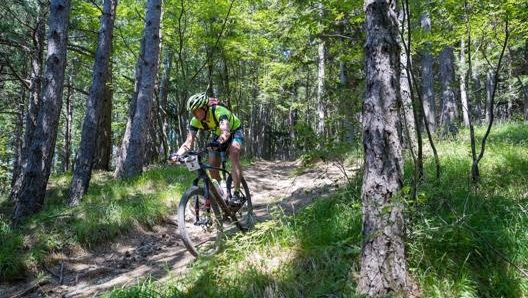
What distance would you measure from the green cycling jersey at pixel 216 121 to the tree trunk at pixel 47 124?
3.86 meters

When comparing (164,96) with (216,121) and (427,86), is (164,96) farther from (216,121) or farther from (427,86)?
(216,121)

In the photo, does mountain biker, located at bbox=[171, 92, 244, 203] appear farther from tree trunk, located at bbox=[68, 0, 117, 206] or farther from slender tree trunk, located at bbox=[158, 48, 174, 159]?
slender tree trunk, located at bbox=[158, 48, 174, 159]

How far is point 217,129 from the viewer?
227 inches

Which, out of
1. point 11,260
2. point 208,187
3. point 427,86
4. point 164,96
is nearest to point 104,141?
point 164,96

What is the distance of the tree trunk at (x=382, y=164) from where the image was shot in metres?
2.97

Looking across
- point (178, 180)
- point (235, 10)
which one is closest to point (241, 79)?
point (235, 10)

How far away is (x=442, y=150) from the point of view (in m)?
7.65

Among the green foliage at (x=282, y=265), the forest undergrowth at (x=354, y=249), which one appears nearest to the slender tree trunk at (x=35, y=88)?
the forest undergrowth at (x=354, y=249)

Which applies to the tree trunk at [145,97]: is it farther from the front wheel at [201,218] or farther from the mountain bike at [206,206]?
the front wheel at [201,218]

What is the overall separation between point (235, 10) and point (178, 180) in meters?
Answer: 9.71

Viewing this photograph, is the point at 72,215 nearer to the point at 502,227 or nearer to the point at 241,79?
the point at 502,227

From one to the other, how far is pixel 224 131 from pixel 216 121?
1.23ft


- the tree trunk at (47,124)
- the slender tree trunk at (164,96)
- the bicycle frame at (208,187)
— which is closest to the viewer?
the bicycle frame at (208,187)

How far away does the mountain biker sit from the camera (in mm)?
5336
